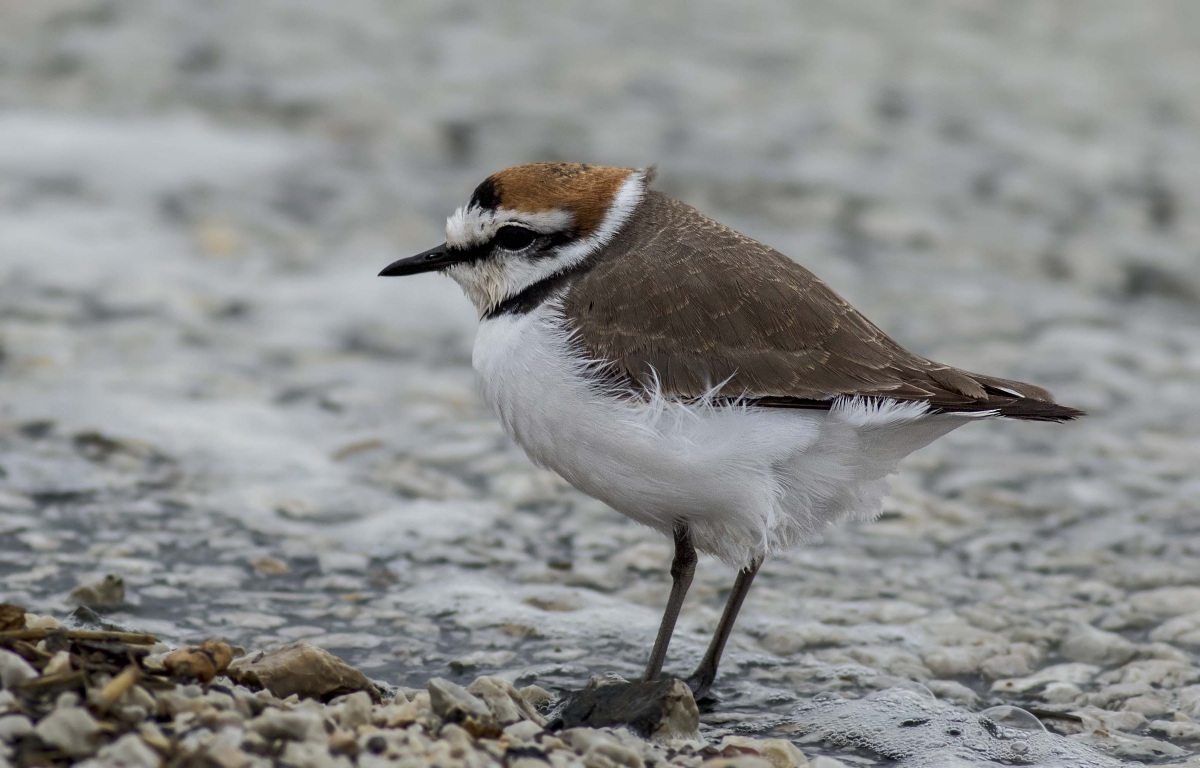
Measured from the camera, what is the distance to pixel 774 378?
4.67 m

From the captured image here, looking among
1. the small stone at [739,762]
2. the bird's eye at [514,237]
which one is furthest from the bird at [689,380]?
the small stone at [739,762]

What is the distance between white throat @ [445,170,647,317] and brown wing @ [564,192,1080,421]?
78mm

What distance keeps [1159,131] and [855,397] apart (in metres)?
8.76

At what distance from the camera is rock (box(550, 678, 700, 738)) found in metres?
4.36

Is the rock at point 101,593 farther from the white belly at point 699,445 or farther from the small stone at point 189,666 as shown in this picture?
the white belly at point 699,445

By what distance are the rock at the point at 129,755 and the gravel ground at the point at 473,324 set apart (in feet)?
5.30

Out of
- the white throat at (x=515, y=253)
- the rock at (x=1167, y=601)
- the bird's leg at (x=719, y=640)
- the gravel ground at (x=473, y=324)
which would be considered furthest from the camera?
the rock at (x=1167, y=601)

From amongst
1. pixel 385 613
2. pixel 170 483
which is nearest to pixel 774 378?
pixel 385 613

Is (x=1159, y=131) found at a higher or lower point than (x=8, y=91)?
higher

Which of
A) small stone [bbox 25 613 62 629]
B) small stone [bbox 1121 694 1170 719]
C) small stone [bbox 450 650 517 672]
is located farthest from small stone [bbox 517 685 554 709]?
small stone [bbox 1121 694 1170 719]

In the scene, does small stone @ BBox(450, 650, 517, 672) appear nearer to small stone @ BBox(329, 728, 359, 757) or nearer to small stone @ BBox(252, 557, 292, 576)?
small stone @ BBox(252, 557, 292, 576)

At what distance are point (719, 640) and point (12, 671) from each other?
8.06ft

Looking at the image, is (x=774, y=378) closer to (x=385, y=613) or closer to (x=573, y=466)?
(x=573, y=466)

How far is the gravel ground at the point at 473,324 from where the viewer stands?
209 inches
